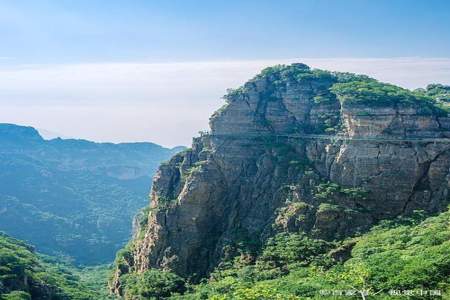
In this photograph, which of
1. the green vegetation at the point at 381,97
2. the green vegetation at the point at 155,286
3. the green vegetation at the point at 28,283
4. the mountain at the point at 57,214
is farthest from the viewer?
the mountain at the point at 57,214

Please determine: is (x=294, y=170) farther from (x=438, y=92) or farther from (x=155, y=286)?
(x=438, y=92)

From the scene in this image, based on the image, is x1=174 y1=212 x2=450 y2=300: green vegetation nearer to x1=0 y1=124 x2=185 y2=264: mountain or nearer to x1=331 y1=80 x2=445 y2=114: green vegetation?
x1=331 y1=80 x2=445 y2=114: green vegetation

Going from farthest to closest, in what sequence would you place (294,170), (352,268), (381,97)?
(294,170) → (381,97) → (352,268)

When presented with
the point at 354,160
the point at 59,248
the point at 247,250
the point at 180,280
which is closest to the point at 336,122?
the point at 354,160

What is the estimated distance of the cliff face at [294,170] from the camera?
62344mm

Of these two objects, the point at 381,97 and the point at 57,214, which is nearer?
the point at 381,97

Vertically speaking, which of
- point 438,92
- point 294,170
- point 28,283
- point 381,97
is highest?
point 438,92

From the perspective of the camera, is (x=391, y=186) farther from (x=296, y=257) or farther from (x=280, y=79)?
(x=280, y=79)

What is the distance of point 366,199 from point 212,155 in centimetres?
2111

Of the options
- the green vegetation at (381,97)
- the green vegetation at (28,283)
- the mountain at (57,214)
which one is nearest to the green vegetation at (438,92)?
the green vegetation at (381,97)

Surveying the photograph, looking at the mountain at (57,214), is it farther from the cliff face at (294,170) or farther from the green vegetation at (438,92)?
the green vegetation at (438,92)

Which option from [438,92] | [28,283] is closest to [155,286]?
[28,283]

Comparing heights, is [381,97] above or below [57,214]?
above

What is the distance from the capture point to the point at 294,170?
6919 centimetres
